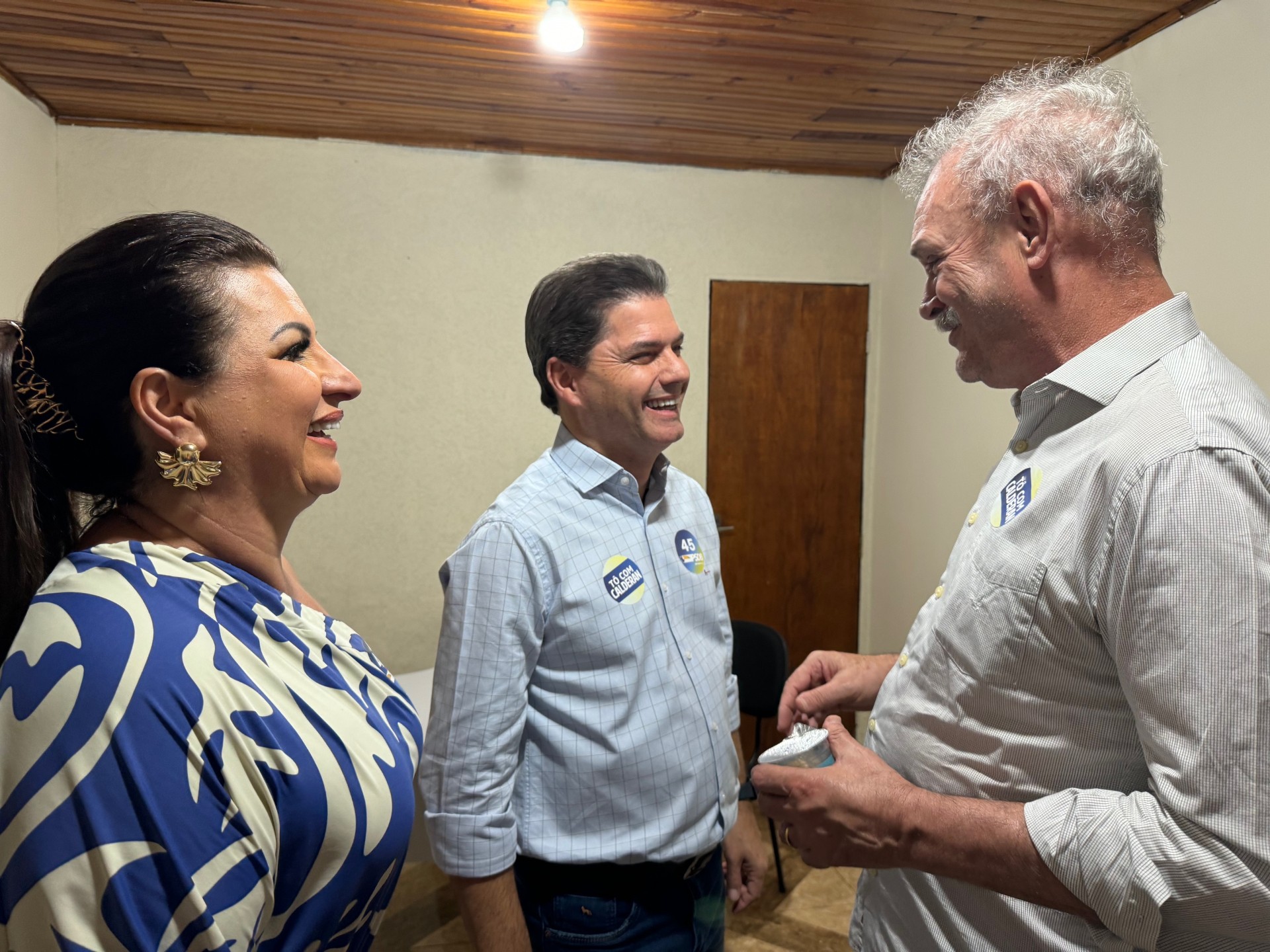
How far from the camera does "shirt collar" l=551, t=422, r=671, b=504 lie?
1.49 m

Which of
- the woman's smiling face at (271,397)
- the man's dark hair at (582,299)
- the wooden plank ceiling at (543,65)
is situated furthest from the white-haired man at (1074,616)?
the wooden plank ceiling at (543,65)

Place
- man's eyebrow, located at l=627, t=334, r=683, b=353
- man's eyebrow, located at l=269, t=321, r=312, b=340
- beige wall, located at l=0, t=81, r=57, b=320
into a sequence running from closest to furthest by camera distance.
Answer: man's eyebrow, located at l=269, t=321, r=312, b=340, man's eyebrow, located at l=627, t=334, r=683, b=353, beige wall, located at l=0, t=81, r=57, b=320

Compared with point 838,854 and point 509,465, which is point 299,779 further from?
point 509,465

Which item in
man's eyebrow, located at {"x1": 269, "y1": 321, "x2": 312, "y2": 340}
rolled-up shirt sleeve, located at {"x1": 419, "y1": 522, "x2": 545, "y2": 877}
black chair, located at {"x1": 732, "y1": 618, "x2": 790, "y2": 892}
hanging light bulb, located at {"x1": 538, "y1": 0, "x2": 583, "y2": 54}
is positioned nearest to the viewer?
man's eyebrow, located at {"x1": 269, "y1": 321, "x2": 312, "y2": 340}

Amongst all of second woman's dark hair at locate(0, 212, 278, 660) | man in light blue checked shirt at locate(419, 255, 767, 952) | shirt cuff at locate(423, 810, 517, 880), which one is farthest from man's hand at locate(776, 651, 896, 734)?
second woman's dark hair at locate(0, 212, 278, 660)

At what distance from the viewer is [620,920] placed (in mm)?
1358

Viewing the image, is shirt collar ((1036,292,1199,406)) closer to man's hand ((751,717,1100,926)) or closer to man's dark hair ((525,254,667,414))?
man's hand ((751,717,1100,926))

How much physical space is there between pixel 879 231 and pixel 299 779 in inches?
148

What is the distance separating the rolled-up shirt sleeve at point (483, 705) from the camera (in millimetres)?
1281

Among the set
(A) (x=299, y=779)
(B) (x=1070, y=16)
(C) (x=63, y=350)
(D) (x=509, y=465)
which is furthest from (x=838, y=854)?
(D) (x=509, y=465)

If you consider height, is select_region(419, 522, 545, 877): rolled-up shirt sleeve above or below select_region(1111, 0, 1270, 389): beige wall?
below

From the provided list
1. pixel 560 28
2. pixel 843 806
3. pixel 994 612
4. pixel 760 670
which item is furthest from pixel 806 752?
pixel 760 670

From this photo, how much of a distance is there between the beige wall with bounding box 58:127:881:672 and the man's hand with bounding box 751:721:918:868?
273 cm

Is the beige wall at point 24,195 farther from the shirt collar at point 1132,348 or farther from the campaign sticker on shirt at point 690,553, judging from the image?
the shirt collar at point 1132,348
